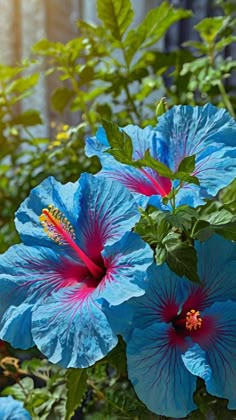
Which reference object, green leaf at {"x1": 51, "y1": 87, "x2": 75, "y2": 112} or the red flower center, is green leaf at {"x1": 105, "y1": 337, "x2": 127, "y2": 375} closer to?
the red flower center

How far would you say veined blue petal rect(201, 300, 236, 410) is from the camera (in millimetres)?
346

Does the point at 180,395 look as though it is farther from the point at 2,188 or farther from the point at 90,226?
the point at 2,188

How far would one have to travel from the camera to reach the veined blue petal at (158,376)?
339mm

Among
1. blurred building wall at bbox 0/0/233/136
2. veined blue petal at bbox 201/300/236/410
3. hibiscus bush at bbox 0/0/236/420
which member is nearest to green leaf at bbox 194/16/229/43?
hibiscus bush at bbox 0/0/236/420

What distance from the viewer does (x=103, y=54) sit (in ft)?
2.36

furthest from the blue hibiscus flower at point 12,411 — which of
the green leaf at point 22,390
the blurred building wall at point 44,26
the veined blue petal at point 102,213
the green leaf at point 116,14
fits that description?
the blurred building wall at point 44,26

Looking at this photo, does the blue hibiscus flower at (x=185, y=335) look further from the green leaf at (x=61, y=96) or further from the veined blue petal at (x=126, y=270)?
the green leaf at (x=61, y=96)

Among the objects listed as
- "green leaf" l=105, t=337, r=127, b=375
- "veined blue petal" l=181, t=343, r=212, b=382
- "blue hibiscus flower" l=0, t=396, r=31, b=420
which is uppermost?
"green leaf" l=105, t=337, r=127, b=375

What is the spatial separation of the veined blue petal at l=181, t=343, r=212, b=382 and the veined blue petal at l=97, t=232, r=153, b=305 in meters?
0.04

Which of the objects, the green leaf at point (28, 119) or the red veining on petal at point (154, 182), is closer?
the red veining on petal at point (154, 182)

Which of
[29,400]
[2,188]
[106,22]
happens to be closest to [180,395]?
[29,400]

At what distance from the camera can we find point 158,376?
1.12ft

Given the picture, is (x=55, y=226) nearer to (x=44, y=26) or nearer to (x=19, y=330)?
(x=19, y=330)

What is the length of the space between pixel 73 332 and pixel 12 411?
0.17 m
